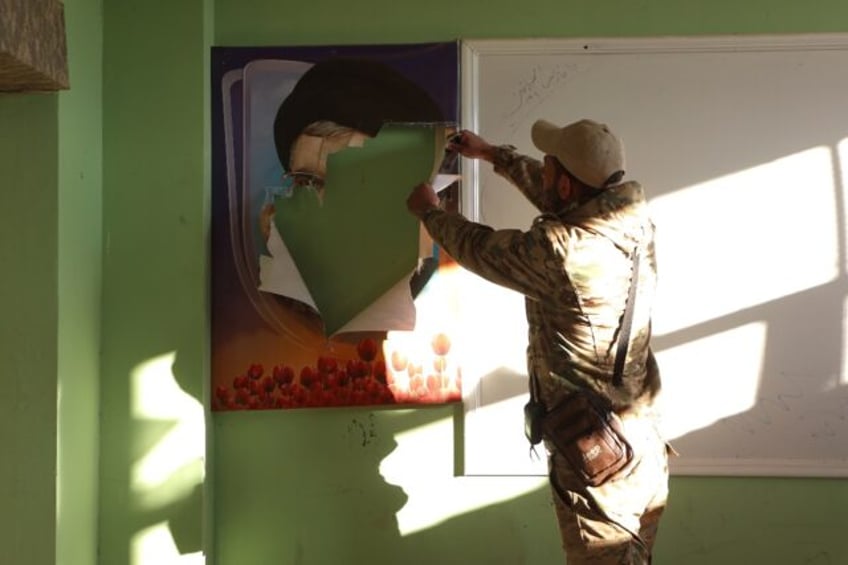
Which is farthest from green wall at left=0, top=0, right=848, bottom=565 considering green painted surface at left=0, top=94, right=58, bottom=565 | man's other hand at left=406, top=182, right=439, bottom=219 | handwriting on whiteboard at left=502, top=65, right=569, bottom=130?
A: man's other hand at left=406, top=182, right=439, bottom=219

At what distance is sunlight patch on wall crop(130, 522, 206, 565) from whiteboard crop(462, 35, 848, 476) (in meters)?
1.12

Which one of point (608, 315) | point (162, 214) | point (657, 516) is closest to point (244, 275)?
point (162, 214)

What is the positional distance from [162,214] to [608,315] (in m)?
1.38

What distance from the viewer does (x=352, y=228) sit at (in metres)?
2.99

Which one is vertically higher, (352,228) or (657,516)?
(352,228)

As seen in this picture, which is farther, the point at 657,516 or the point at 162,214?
the point at 162,214

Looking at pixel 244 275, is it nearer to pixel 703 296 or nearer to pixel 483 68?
pixel 483 68

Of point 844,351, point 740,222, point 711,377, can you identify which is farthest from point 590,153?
point 844,351

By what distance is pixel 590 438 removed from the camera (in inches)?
92.0

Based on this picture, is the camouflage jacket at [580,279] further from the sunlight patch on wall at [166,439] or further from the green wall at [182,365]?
the sunlight patch on wall at [166,439]

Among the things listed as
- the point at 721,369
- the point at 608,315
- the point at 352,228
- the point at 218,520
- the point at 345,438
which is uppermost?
the point at 352,228

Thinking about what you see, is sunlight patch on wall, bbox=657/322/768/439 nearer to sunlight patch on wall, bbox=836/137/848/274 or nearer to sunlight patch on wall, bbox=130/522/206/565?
sunlight patch on wall, bbox=836/137/848/274

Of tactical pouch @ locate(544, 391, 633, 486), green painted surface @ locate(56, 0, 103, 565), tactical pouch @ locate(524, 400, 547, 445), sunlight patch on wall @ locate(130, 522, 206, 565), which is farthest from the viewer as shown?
sunlight patch on wall @ locate(130, 522, 206, 565)

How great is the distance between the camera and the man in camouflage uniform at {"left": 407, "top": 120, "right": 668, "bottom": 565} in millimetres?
2369
